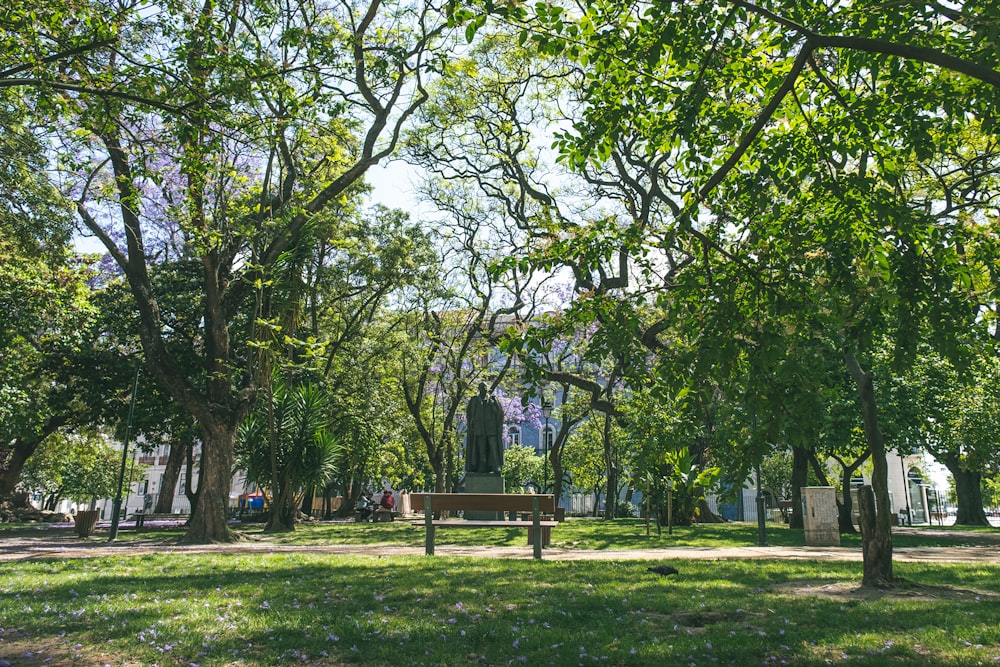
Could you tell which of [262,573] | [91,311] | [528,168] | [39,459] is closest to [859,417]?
[528,168]

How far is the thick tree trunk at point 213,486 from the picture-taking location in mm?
14250

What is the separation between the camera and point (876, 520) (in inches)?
305

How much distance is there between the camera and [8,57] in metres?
7.38

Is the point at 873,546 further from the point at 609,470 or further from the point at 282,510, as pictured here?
the point at 609,470

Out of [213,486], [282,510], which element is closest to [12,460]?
[282,510]

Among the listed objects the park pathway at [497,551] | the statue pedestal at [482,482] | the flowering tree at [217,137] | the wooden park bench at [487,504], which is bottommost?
the park pathway at [497,551]

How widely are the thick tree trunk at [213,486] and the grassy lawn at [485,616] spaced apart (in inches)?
207

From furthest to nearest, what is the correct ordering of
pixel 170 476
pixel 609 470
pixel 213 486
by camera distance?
pixel 170 476, pixel 609 470, pixel 213 486

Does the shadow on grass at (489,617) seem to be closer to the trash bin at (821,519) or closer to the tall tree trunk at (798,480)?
the trash bin at (821,519)

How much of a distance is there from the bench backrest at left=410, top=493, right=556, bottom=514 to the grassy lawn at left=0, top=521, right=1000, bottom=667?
148 centimetres

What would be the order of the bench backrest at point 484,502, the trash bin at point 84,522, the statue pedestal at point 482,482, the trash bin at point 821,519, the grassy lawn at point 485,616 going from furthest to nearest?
1. the trash bin at point 84,522
2. the statue pedestal at point 482,482
3. the trash bin at point 821,519
4. the bench backrest at point 484,502
5. the grassy lawn at point 485,616

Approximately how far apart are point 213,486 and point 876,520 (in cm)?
1162

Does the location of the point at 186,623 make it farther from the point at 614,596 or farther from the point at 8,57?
the point at 8,57

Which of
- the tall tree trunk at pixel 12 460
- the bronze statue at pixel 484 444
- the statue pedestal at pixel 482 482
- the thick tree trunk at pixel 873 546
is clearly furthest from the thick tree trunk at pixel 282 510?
the thick tree trunk at pixel 873 546
